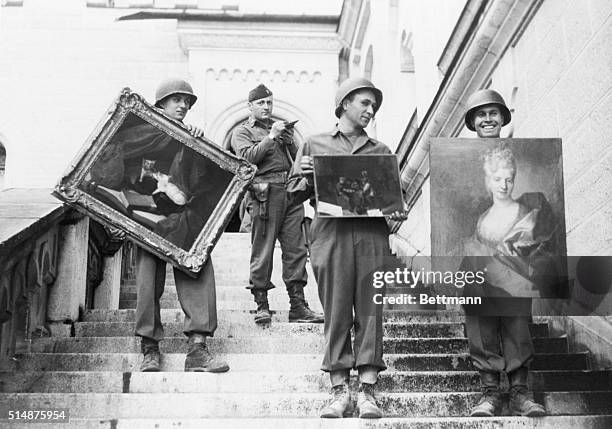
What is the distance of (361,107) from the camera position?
21.2 feet

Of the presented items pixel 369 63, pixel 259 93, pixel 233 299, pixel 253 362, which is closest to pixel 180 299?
pixel 253 362

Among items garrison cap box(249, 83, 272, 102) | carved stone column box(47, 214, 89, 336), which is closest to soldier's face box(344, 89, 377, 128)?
garrison cap box(249, 83, 272, 102)

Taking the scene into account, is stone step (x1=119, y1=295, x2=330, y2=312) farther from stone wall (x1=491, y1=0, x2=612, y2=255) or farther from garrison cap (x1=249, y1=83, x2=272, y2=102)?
stone wall (x1=491, y1=0, x2=612, y2=255)

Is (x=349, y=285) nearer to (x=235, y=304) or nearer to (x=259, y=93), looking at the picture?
(x=259, y=93)

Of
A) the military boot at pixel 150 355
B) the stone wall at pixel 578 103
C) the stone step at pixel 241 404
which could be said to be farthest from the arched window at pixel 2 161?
the stone step at pixel 241 404

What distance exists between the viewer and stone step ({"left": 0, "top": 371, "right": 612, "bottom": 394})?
21.3 ft

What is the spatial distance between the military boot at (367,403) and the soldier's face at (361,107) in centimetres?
164

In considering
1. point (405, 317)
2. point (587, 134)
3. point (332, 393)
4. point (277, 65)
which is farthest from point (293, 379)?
point (277, 65)

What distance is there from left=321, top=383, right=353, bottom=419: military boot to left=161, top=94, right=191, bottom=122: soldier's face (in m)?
2.33

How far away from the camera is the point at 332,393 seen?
6043 millimetres

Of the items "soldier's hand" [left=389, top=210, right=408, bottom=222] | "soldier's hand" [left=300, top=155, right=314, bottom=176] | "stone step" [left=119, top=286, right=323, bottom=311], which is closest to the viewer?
"soldier's hand" [left=389, top=210, right=408, bottom=222]

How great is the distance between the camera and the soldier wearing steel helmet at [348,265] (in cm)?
600

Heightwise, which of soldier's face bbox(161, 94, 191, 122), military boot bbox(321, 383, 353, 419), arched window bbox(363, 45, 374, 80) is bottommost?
military boot bbox(321, 383, 353, 419)

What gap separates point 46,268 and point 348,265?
2833 millimetres
